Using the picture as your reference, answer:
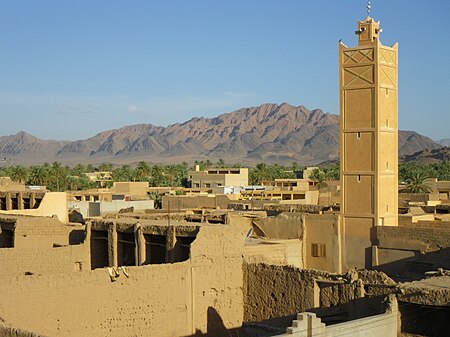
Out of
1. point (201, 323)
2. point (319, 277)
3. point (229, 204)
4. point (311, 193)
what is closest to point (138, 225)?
point (201, 323)

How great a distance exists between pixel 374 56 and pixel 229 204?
14393mm

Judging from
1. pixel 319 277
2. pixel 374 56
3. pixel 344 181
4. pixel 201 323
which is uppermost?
pixel 374 56

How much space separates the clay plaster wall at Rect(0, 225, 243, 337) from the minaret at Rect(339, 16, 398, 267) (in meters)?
8.66

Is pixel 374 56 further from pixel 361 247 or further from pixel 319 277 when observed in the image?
pixel 319 277

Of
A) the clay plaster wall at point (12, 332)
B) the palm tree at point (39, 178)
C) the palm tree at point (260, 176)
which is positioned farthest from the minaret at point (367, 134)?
the palm tree at point (260, 176)

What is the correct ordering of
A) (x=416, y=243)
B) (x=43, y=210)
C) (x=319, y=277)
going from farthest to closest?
(x=43, y=210) → (x=416, y=243) → (x=319, y=277)

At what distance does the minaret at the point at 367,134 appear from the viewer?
86.7 ft

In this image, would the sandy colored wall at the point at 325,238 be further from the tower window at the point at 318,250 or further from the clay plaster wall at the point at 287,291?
the clay plaster wall at the point at 287,291

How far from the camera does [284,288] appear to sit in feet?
59.6

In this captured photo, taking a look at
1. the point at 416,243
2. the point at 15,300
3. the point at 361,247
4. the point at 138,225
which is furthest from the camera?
the point at 361,247

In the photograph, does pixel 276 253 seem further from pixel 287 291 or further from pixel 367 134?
pixel 367 134

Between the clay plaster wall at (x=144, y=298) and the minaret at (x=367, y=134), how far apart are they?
866 cm

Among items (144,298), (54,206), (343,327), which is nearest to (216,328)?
(144,298)

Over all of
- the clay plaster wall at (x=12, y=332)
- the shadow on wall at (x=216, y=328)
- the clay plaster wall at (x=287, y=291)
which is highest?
the clay plaster wall at (x=12, y=332)
